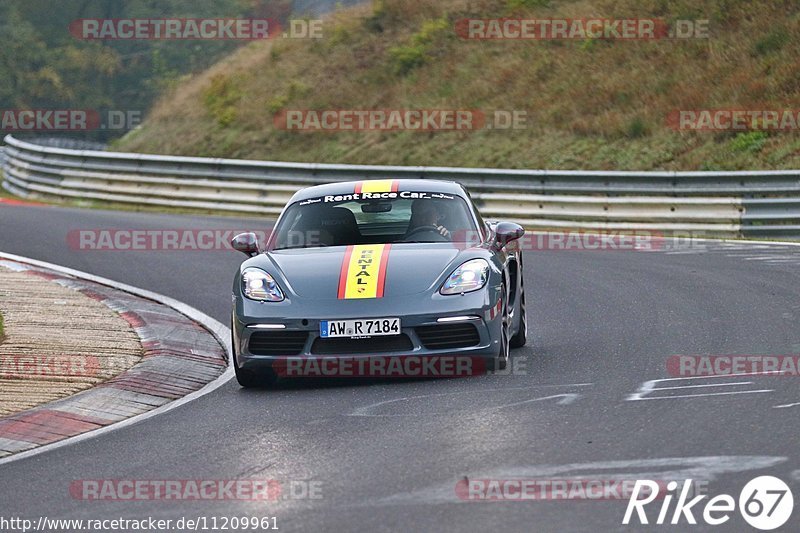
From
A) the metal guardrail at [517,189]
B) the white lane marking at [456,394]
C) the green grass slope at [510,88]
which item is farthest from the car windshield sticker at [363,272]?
the green grass slope at [510,88]

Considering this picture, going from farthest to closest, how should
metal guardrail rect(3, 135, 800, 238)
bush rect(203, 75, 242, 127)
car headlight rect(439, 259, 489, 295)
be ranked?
1. bush rect(203, 75, 242, 127)
2. metal guardrail rect(3, 135, 800, 238)
3. car headlight rect(439, 259, 489, 295)

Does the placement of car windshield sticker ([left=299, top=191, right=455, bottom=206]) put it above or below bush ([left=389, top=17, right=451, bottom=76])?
below

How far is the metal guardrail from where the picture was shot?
19297mm

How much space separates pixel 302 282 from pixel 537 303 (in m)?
4.26

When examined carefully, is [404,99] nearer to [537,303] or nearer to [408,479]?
[537,303]

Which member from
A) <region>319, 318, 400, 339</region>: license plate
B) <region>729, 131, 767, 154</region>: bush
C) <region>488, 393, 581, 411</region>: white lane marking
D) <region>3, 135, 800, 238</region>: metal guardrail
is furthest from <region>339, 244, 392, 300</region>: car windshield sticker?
<region>729, 131, 767, 154</region>: bush

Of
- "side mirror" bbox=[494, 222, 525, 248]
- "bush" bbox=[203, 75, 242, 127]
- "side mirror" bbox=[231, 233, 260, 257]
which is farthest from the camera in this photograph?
"bush" bbox=[203, 75, 242, 127]

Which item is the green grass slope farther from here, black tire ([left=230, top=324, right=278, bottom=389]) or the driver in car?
black tire ([left=230, top=324, right=278, bottom=389])

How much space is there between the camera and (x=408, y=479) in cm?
588

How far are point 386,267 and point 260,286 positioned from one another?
83 cm

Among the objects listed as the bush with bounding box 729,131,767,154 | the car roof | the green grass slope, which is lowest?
the car roof

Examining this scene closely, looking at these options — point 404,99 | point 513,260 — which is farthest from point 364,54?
point 513,260

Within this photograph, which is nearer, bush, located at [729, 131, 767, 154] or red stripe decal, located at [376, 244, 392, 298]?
red stripe decal, located at [376, 244, 392, 298]

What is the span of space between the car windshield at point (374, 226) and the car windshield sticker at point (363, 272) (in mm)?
471
